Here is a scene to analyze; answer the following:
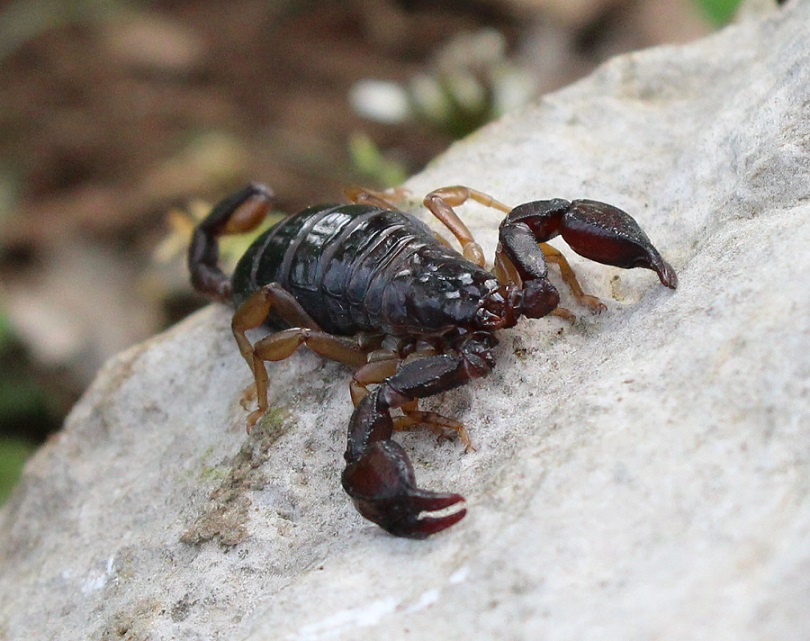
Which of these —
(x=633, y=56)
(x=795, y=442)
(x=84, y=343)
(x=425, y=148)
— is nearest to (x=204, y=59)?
(x=425, y=148)

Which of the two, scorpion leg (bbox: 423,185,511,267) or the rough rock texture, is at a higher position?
scorpion leg (bbox: 423,185,511,267)

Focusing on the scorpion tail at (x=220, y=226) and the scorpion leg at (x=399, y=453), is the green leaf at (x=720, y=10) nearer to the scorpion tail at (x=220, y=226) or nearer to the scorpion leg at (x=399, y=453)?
the scorpion tail at (x=220, y=226)

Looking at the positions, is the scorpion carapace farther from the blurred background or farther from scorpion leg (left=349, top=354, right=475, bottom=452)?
the blurred background

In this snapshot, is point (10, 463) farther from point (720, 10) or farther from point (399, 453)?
point (720, 10)

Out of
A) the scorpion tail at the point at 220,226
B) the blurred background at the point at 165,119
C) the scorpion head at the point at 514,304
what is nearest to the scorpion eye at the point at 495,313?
the scorpion head at the point at 514,304

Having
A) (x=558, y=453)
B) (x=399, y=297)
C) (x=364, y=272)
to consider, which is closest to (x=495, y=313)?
(x=399, y=297)

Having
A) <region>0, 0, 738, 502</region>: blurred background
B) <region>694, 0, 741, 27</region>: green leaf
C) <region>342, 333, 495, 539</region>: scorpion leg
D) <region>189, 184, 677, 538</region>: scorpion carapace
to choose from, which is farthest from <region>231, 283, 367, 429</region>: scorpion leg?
<region>694, 0, 741, 27</region>: green leaf
